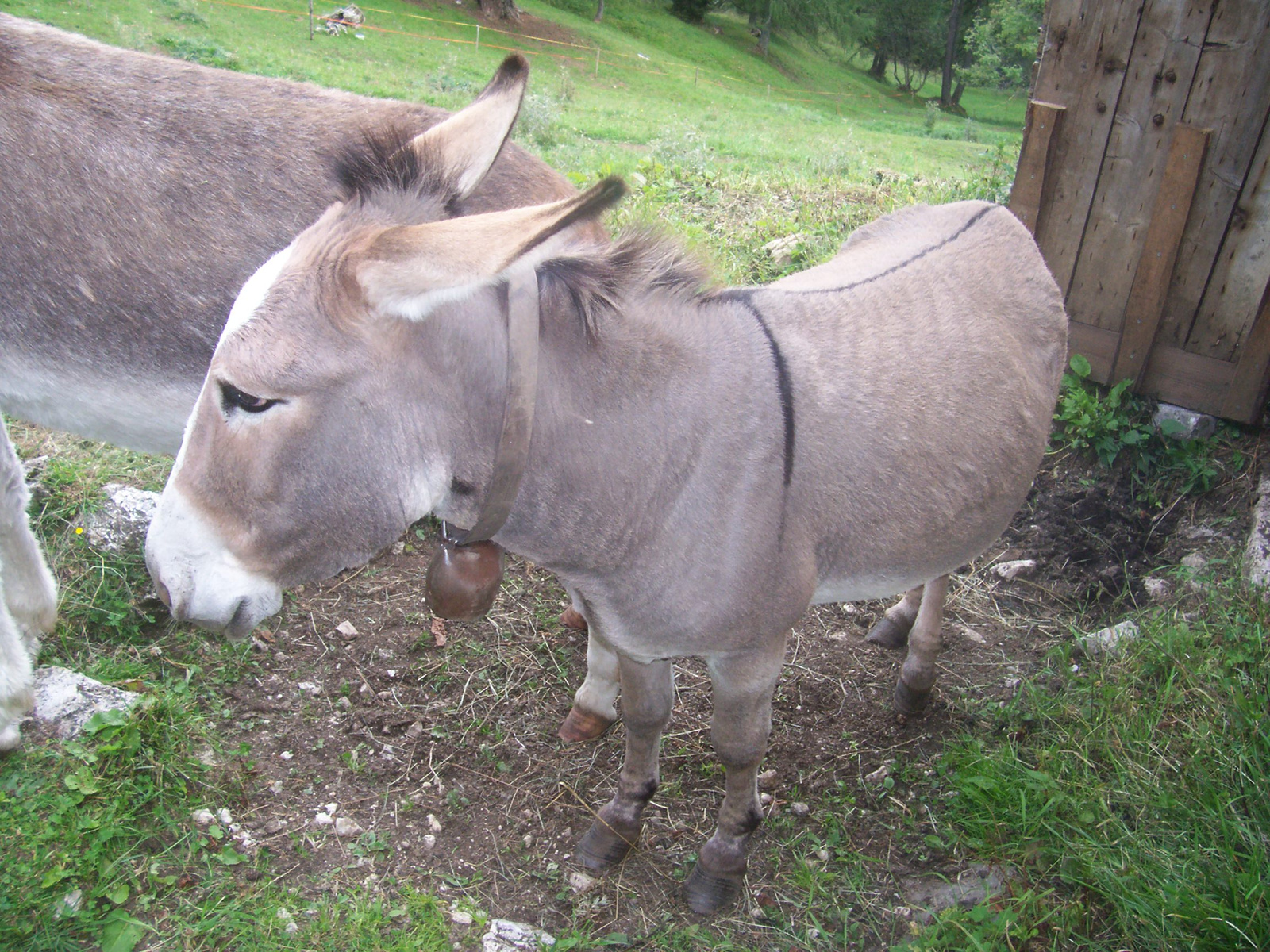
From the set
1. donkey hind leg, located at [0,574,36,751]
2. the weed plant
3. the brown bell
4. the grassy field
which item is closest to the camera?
the brown bell

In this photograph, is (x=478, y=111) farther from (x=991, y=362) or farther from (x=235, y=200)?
(x=991, y=362)

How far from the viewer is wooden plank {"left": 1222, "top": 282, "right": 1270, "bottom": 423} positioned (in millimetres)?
3598

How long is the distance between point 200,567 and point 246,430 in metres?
0.31

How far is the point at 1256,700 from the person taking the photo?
98.7 inches

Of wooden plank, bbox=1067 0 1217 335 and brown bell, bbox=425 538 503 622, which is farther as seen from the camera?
wooden plank, bbox=1067 0 1217 335

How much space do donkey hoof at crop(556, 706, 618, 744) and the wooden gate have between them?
9.99 ft

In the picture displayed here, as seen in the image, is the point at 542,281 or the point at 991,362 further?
the point at 991,362

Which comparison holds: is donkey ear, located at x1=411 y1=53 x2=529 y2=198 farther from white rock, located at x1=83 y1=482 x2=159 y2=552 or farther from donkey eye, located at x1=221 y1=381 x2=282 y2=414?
white rock, located at x1=83 y1=482 x2=159 y2=552

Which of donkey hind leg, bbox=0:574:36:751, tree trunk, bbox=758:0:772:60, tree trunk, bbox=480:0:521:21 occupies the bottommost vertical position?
donkey hind leg, bbox=0:574:36:751

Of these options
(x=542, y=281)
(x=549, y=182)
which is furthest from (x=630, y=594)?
(x=549, y=182)

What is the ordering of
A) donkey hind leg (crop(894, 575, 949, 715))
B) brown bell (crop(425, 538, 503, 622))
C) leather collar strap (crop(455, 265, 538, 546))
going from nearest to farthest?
leather collar strap (crop(455, 265, 538, 546)) → brown bell (crop(425, 538, 503, 622)) → donkey hind leg (crop(894, 575, 949, 715))

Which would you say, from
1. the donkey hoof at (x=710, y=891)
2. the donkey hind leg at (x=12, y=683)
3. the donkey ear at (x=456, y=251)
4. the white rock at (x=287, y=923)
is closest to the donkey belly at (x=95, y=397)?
the donkey hind leg at (x=12, y=683)

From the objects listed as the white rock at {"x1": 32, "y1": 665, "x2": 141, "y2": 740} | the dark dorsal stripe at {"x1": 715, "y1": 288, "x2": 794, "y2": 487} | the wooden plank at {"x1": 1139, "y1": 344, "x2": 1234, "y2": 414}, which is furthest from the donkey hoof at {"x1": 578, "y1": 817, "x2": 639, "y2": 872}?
the wooden plank at {"x1": 1139, "y1": 344, "x2": 1234, "y2": 414}

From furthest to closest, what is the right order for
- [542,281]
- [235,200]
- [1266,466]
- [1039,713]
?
[1266,466] < [1039,713] < [235,200] < [542,281]
